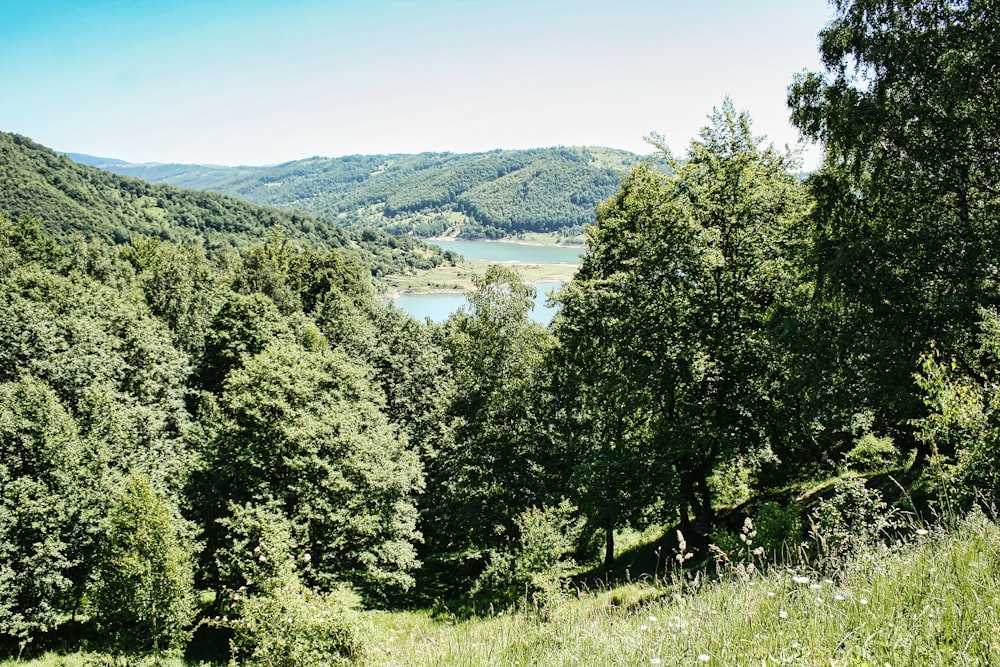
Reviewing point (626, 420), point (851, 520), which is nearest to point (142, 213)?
point (626, 420)

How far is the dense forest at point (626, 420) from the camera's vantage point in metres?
10.2

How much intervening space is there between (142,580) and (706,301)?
55.6 ft

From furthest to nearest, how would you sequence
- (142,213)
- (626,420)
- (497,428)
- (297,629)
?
(142,213), (497,428), (626,420), (297,629)

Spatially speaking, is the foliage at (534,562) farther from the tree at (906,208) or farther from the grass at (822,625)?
the grass at (822,625)

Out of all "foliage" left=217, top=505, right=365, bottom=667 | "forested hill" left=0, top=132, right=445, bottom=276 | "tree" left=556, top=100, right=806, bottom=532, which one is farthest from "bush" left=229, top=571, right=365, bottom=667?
"forested hill" left=0, top=132, right=445, bottom=276

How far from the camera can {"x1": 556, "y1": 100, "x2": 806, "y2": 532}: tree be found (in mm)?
13016

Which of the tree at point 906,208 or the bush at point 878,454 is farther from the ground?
the tree at point 906,208

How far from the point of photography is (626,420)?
16.3 meters

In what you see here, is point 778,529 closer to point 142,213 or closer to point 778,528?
A: point 778,528

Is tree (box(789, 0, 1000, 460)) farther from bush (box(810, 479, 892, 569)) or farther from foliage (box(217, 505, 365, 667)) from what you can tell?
foliage (box(217, 505, 365, 667))

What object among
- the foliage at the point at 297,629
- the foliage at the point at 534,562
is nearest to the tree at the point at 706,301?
the foliage at the point at 534,562

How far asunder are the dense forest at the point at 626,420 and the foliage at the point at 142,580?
0.27ft

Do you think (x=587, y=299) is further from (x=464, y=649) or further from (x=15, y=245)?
(x=15, y=245)

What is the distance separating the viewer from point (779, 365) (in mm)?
12750
